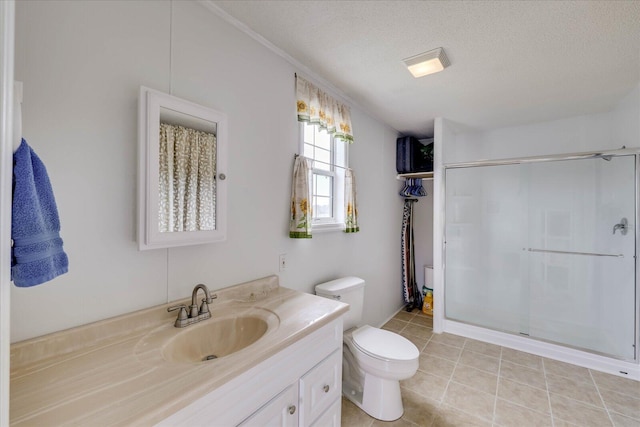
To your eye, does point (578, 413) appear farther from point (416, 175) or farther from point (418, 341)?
point (416, 175)

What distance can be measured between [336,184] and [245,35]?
1274 mm

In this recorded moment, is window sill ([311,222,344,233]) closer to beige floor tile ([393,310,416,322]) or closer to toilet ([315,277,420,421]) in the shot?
toilet ([315,277,420,421])

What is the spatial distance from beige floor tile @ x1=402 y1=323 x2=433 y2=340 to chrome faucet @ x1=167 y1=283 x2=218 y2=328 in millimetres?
2381

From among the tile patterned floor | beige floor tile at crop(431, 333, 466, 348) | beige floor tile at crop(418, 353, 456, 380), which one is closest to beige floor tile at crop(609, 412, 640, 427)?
the tile patterned floor

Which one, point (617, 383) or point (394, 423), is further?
point (617, 383)

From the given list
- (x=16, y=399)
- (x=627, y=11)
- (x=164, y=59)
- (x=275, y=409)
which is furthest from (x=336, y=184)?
(x=16, y=399)

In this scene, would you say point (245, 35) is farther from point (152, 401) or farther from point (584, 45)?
point (584, 45)

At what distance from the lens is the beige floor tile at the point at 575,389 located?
6.20 feet

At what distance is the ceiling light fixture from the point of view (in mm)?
1678

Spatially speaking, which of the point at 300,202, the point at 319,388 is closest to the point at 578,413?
the point at 319,388

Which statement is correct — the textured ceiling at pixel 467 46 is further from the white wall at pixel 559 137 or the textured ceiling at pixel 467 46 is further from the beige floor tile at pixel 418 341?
the beige floor tile at pixel 418 341

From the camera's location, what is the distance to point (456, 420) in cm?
169

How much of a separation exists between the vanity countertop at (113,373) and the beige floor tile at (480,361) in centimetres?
195

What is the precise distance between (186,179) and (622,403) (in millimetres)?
3170
